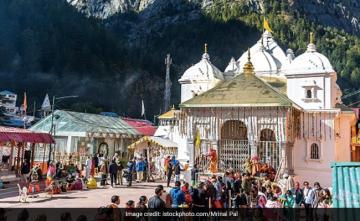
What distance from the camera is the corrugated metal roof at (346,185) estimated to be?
921cm

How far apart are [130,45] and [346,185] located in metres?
103

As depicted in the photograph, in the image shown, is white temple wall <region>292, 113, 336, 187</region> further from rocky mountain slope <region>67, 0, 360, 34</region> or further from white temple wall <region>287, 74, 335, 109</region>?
rocky mountain slope <region>67, 0, 360, 34</region>

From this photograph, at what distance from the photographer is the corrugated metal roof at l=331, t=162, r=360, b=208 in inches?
363

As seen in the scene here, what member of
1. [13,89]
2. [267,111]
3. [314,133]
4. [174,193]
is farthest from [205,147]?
[13,89]

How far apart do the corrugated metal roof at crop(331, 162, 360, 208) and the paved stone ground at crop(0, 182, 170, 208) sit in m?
7.11

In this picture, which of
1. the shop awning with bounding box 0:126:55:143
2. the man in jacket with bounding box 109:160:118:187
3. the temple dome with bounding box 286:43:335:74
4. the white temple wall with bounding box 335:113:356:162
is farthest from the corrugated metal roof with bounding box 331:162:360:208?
the white temple wall with bounding box 335:113:356:162

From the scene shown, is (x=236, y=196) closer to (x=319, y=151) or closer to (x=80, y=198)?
(x=80, y=198)

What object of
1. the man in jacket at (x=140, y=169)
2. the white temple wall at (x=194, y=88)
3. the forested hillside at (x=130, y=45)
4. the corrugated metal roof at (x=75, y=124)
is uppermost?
the forested hillside at (x=130, y=45)

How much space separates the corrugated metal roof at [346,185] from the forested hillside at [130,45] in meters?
61.4

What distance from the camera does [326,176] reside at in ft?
87.0

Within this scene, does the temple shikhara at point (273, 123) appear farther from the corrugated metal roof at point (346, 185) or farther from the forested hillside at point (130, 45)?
the forested hillside at point (130, 45)

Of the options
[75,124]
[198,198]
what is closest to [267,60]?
[75,124]

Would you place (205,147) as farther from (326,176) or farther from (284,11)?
(284,11)

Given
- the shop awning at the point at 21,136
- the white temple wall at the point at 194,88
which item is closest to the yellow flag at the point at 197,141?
the shop awning at the point at 21,136
